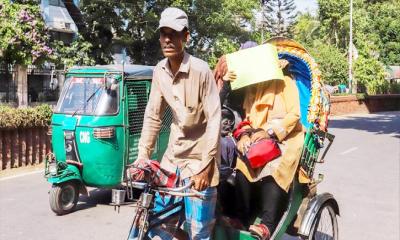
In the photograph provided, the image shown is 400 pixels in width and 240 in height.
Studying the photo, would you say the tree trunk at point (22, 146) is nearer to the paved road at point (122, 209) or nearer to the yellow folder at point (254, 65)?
the paved road at point (122, 209)

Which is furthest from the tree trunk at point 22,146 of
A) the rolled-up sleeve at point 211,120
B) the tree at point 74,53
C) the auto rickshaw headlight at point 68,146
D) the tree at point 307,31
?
the tree at point 307,31

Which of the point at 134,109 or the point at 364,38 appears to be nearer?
the point at 134,109

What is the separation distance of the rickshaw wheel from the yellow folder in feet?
4.49

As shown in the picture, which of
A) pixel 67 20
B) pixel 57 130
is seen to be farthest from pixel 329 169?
pixel 67 20

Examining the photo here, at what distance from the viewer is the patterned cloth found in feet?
10.2

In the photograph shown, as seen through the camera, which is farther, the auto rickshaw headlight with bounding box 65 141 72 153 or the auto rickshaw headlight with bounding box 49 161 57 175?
the auto rickshaw headlight with bounding box 65 141 72 153

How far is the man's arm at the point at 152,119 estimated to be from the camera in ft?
11.4

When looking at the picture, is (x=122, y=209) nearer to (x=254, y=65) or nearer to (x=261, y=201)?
(x=261, y=201)

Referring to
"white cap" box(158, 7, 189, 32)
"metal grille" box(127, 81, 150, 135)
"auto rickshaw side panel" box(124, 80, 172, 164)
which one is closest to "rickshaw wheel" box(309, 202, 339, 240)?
"white cap" box(158, 7, 189, 32)

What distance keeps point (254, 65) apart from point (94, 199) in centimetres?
446

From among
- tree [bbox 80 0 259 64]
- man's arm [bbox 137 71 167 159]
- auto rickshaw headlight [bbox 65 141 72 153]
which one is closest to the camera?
man's arm [bbox 137 71 167 159]

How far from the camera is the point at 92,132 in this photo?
702cm

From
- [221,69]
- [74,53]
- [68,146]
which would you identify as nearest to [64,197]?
[68,146]

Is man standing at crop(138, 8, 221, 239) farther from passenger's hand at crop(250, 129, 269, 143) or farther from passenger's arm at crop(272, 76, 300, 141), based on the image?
passenger's arm at crop(272, 76, 300, 141)
